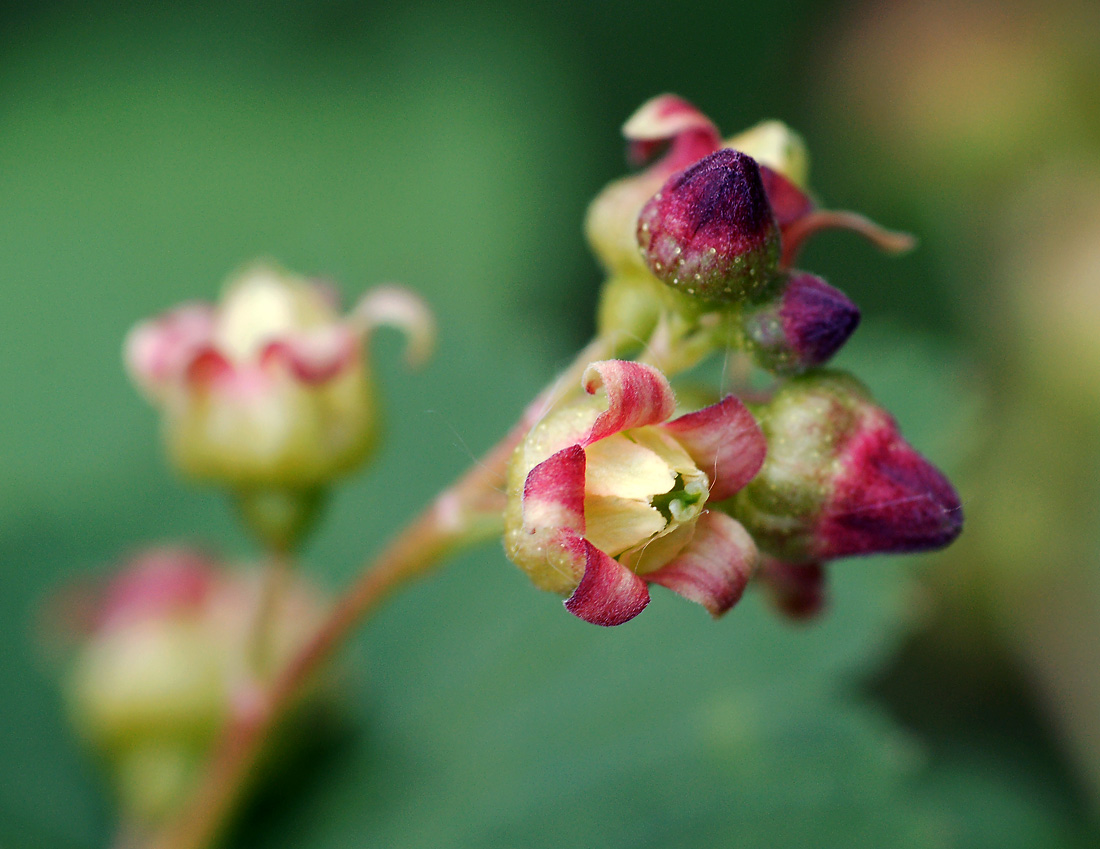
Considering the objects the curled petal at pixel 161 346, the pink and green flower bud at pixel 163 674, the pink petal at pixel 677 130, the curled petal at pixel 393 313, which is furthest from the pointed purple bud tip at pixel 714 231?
the pink and green flower bud at pixel 163 674

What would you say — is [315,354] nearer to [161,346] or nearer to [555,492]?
A: [161,346]

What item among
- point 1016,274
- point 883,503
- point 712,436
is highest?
point 712,436

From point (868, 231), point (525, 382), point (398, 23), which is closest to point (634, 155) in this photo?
point (868, 231)

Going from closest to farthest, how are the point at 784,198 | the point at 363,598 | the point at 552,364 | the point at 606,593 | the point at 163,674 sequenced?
the point at 606,593 < the point at 784,198 < the point at 363,598 < the point at 163,674 < the point at 552,364

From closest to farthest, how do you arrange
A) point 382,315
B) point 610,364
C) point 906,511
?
point 610,364, point 906,511, point 382,315

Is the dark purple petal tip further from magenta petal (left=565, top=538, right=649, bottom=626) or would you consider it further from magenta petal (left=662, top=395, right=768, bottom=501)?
magenta petal (left=565, top=538, right=649, bottom=626)

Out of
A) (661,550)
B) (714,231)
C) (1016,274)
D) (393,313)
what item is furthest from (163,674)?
(1016,274)

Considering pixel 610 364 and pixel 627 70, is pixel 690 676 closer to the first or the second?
pixel 610 364
